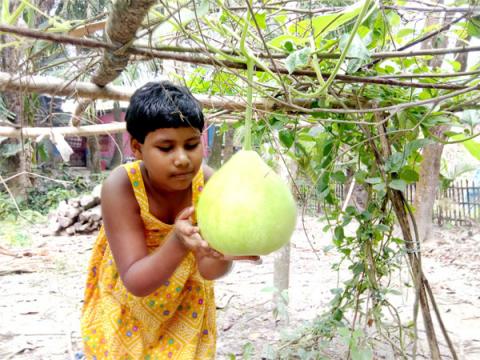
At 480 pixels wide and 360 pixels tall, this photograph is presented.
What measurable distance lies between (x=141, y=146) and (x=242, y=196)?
52 cm

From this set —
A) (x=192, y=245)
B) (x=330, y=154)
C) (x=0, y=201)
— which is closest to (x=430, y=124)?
(x=330, y=154)

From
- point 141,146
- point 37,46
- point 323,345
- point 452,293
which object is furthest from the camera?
point 452,293

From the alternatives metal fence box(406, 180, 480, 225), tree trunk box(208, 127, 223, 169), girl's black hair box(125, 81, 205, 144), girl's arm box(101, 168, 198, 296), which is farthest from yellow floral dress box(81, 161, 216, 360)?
tree trunk box(208, 127, 223, 169)

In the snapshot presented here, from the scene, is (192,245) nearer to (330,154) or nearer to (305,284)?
(330,154)

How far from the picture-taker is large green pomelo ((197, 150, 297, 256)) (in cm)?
74

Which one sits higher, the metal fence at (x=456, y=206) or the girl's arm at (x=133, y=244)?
the girl's arm at (x=133, y=244)

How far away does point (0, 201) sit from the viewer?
809 centimetres

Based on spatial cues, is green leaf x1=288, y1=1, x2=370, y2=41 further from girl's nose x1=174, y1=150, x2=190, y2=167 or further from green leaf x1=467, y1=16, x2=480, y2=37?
girl's nose x1=174, y1=150, x2=190, y2=167

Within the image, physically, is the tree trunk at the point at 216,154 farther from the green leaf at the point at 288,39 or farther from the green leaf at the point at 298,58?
the green leaf at the point at 298,58

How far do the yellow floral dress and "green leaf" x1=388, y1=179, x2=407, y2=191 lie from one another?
55 centimetres

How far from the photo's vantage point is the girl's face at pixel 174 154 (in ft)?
3.46

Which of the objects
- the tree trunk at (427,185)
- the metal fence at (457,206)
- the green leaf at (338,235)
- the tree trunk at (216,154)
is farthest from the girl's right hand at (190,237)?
the tree trunk at (216,154)

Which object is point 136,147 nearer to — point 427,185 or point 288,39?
point 288,39

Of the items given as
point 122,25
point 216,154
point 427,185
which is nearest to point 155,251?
point 122,25
